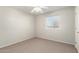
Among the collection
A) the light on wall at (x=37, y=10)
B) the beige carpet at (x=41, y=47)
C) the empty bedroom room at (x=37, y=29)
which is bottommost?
the beige carpet at (x=41, y=47)

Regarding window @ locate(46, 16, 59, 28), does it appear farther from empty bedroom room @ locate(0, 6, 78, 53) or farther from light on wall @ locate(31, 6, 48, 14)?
light on wall @ locate(31, 6, 48, 14)

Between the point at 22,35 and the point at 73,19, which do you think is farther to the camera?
the point at 22,35

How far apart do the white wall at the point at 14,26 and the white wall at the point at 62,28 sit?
0.58 feet

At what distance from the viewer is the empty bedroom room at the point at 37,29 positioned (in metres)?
1.57

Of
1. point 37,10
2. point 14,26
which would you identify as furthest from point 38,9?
point 14,26

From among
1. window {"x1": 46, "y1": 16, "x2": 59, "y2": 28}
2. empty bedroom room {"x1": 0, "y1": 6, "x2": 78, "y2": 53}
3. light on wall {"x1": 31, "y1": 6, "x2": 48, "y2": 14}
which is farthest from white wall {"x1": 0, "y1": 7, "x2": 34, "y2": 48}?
→ window {"x1": 46, "y1": 16, "x2": 59, "y2": 28}

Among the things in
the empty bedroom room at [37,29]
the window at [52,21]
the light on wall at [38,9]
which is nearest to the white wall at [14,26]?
the empty bedroom room at [37,29]

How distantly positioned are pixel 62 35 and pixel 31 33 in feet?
1.95

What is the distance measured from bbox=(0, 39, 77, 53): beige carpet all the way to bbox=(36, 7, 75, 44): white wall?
0.32 ft

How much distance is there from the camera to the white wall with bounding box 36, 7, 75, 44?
1.57m

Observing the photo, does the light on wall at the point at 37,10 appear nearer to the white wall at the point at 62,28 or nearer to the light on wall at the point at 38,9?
the light on wall at the point at 38,9

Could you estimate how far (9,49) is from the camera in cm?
157
